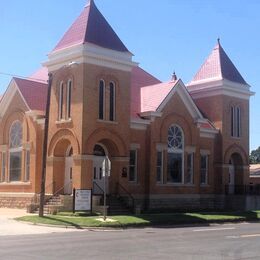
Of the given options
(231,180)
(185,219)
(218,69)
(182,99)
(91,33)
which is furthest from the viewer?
(231,180)

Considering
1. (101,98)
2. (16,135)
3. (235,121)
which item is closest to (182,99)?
(235,121)

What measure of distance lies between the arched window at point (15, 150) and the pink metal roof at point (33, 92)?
195 cm

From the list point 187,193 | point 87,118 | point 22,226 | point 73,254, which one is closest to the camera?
point 73,254

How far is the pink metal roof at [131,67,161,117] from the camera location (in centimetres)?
3908

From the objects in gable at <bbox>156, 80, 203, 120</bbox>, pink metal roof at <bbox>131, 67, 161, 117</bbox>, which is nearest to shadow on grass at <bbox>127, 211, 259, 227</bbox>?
gable at <bbox>156, 80, 203, 120</bbox>

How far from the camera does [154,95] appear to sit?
40000mm

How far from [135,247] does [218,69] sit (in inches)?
1173

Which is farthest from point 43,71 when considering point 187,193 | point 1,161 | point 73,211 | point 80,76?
point 73,211

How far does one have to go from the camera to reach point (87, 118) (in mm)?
33438

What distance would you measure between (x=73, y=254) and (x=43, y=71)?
31.8 m

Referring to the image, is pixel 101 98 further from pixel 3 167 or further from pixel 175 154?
pixel 3 167

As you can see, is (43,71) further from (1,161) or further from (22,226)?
(22,226)

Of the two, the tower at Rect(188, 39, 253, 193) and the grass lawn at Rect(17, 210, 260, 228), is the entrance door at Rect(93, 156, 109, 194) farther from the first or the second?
the tower at Rect(188, 39, 253, 193)

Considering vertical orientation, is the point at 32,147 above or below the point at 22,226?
above
